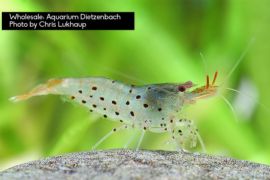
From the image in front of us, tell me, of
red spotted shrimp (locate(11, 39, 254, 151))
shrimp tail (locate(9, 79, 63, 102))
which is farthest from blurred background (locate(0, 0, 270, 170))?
shrimp tail (locate(9, 79, 63, 102))

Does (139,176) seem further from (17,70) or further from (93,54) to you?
(17,70)

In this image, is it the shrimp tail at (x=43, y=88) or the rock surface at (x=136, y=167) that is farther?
the shrimp tail at (x=43, y=88)

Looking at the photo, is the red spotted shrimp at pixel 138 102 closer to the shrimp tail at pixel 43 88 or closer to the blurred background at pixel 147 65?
the shrimp tail at pixel 43 88

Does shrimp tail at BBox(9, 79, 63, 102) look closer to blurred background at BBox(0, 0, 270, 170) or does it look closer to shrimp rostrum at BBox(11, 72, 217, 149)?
shrimp rostrum at BBox(11, 72, 217, 149)

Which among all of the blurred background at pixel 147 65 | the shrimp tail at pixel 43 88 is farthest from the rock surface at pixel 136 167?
the blurred background at pixel 147 65

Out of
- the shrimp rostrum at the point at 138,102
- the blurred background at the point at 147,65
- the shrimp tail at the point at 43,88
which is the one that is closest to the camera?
the shrimp tail at the point at 43,88

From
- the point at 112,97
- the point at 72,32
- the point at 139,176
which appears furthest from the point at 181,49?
the point at 139,176
